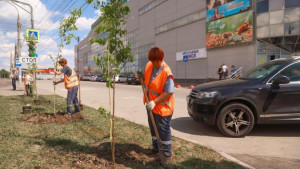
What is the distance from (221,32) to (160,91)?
2142cm

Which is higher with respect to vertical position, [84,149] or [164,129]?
[164,129]

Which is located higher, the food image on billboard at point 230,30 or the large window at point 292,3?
the large window at point 292,3

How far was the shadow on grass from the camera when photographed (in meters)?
3.27

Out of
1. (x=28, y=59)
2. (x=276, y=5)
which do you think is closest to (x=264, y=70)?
(x=28, y=59)

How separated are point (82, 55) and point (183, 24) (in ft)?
227

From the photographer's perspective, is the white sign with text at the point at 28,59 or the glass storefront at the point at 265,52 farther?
the glass storefront at the point at 265,52

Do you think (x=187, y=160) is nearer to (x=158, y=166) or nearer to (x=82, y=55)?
(x=158, y=166)

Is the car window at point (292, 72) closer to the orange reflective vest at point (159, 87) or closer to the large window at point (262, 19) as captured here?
the orange reflective vest at point (159, 87)

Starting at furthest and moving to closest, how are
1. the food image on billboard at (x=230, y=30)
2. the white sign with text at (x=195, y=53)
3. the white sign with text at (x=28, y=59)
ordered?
the white sign with text at (x=195, y=53), the food image on billboard at (x=230, y=30), the white sign with text at (x=28, y=59)

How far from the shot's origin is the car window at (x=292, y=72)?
4.85 metres

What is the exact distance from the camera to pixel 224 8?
22.2 metres

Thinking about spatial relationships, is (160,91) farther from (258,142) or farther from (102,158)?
(258,142)

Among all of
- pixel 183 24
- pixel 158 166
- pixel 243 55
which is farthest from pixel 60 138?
pixel 183 24

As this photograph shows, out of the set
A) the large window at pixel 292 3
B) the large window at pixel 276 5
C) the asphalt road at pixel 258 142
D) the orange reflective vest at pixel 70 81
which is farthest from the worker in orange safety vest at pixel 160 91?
the large window at pixel 292 3
